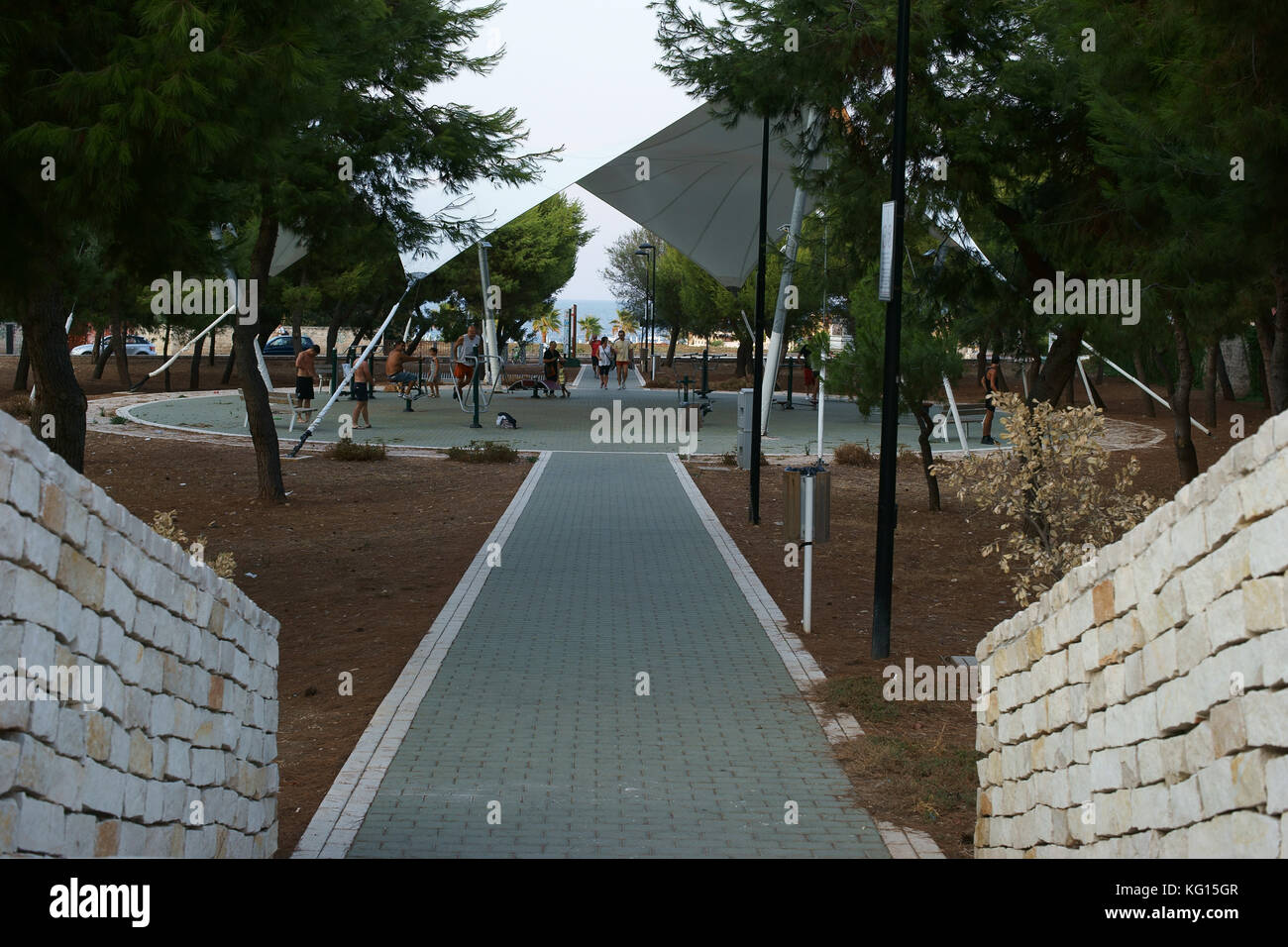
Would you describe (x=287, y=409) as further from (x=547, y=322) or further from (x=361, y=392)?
(x=547, y=322)

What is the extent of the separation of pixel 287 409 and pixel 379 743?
26117 millimetres

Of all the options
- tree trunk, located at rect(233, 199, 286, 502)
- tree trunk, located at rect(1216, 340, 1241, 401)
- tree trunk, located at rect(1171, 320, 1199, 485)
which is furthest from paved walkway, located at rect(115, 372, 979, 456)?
tree trunk, located at rect(1216, 340, 1241, 401)

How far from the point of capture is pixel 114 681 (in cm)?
380

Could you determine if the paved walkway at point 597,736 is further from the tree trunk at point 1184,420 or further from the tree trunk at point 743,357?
the tree trunk at point 743,357

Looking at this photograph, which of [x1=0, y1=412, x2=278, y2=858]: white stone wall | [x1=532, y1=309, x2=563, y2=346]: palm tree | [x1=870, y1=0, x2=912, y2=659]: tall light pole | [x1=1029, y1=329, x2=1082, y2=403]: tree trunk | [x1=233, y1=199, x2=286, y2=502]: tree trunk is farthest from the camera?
[x1=532, y1=309, x2=563, y2=346]: palm tree

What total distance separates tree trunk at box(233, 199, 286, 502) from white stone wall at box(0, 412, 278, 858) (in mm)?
12398

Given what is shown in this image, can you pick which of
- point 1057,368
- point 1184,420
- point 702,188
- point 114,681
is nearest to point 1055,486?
point 1057,368

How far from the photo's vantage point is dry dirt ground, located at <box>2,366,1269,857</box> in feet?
24.7

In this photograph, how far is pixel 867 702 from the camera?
862cm

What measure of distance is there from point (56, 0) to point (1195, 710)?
7.69m

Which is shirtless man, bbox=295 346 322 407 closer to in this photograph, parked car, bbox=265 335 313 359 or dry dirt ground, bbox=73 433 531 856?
dry dirt ground, bbox=73 433 531 856

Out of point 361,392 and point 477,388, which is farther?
point 477,388
